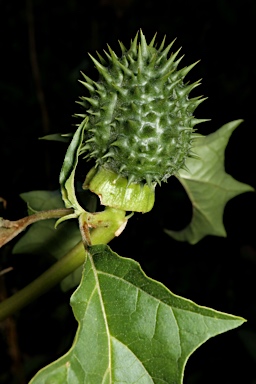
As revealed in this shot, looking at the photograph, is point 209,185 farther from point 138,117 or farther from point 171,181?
point 171,181

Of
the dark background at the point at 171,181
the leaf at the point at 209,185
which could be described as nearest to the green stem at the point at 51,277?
the dark background at the point at 171,181

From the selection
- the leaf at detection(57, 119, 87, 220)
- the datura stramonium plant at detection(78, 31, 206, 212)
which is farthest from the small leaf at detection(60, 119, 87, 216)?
the datura stramonium plant at detection(78, 31, 206, 212)

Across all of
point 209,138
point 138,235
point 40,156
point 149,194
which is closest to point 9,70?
point 40,156

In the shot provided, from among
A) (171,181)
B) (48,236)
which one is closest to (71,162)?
(48,236)

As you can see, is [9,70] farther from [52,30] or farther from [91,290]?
[91,290]

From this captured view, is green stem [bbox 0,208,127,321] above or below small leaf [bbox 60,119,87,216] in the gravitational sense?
below

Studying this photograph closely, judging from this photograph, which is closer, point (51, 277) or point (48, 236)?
point (51, 277)

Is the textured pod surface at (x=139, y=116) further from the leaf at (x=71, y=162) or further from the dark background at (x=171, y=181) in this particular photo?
the dark background at (x=171, y=181)

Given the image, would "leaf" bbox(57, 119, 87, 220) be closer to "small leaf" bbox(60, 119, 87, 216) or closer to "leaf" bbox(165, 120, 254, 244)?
"small leaf" bbox(60, 119, 87, 216)
